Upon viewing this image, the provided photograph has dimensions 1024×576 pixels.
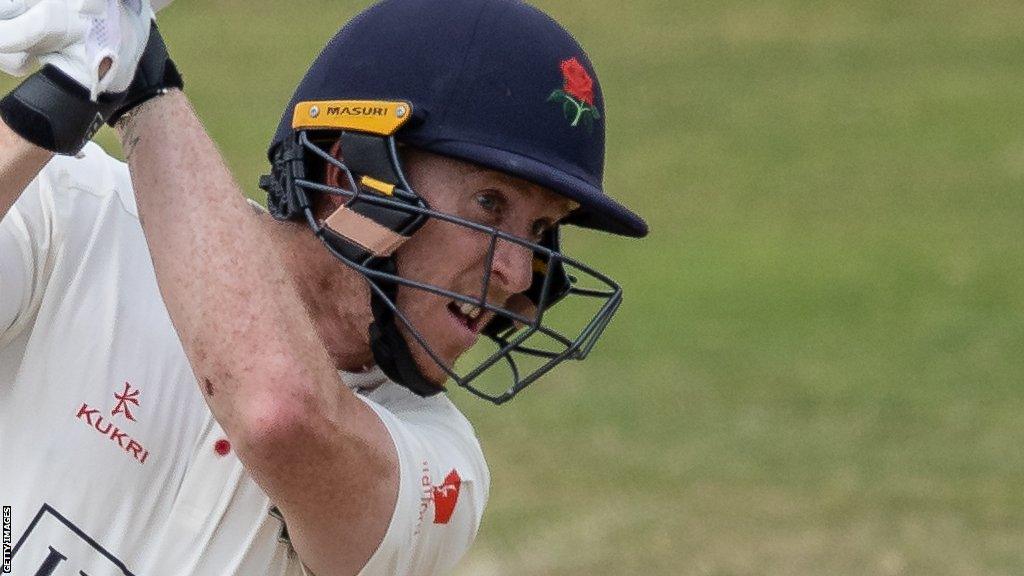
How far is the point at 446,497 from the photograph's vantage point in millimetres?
3787

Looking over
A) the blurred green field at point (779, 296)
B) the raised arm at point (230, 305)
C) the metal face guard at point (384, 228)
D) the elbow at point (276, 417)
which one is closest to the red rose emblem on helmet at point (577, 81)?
the metal face guard at point (384, 228)

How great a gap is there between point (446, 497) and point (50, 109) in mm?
1302

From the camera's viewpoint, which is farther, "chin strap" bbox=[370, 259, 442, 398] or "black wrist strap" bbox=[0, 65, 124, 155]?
"chin strap" bbox=[370, 259, 442, 398]

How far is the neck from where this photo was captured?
381 centimetres

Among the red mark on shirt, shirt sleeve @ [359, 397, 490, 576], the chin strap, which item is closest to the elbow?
the red mark on shirt

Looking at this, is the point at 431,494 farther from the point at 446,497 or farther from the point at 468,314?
the point at 468,314

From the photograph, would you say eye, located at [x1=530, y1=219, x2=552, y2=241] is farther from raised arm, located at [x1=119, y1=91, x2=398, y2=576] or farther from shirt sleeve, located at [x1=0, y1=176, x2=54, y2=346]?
shirt sleeve, located at [x1=0, y1=176, x2=54, y2=346]

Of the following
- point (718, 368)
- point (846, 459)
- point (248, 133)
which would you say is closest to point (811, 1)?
point (248, 133)

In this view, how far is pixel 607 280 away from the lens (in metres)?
3.85

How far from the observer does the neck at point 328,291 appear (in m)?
3.81

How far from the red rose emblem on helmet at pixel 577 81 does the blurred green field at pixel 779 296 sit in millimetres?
4172

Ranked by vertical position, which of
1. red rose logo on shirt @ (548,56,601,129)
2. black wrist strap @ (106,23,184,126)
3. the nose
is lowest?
the nose

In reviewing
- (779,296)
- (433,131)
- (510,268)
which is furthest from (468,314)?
(779,296)

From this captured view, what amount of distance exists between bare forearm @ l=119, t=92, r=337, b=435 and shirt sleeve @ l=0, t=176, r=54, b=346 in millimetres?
289
